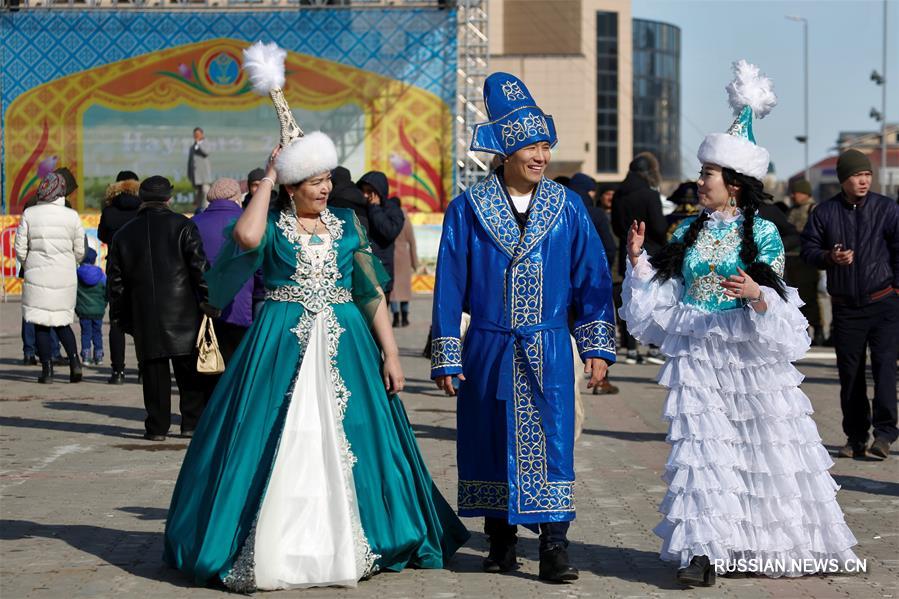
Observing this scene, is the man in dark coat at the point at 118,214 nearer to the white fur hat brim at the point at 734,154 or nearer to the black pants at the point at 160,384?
the black pants at the point at 160,384

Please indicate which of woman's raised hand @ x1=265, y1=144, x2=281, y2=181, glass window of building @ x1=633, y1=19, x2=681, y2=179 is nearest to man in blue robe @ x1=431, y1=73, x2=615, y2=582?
woman's raised hand @ x1=265, y1=144, x2=281, y2=181

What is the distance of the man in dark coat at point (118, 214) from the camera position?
14219 millimetres

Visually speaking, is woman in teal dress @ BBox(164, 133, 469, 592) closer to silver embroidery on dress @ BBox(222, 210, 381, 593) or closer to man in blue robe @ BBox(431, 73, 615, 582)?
silver embroidery on dress @ BBox(222, 210, 381, 593)

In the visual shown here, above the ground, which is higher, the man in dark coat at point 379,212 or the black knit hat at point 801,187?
the black knit hat at point 801,187

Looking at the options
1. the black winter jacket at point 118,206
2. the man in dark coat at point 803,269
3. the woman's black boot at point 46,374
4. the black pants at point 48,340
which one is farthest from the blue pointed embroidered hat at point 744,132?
the man in dark coat at point 803,269

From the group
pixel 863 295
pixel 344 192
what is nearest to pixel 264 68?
pixel 344 192

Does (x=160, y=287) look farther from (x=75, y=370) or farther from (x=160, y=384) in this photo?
(x=75, y=370)

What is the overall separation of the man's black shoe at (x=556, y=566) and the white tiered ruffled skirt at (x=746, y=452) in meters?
0.40

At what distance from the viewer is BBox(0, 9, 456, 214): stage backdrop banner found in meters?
30.7

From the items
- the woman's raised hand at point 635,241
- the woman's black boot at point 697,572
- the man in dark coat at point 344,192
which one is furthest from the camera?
the man in dark coat at point 344,192

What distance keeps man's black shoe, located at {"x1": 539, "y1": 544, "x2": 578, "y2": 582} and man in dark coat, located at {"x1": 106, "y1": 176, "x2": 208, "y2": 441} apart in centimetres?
491

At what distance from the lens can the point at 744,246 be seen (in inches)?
259

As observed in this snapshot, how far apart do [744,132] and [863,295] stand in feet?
12.1

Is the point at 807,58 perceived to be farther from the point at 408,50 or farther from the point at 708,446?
the point at 708,446
